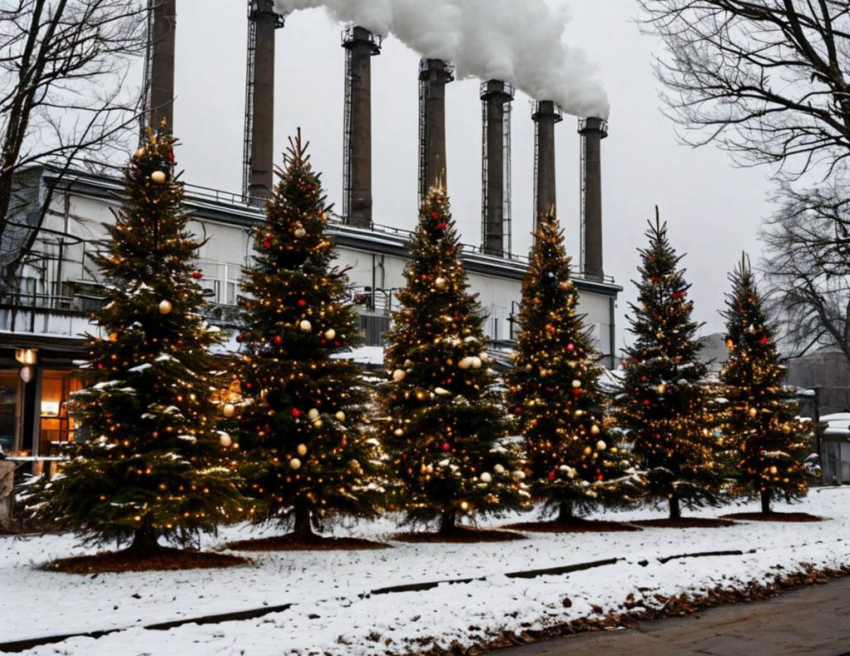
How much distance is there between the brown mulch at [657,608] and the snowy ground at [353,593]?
11 cm

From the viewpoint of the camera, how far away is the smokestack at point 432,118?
50188 mm

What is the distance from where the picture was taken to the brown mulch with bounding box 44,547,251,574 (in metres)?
12.4

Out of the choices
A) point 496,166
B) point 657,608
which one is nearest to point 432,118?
point 496,166

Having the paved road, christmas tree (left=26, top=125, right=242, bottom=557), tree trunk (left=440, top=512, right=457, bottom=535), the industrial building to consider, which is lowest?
the paved road

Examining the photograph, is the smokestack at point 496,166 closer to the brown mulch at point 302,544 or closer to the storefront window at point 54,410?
the storefront window at point 54,410

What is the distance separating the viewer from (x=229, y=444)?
13.7 metres

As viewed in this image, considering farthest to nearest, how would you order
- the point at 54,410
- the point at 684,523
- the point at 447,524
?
the point at 54,410 < the point at 684,523 < the point at 447,524

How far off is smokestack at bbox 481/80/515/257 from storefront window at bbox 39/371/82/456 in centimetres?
A: 2880

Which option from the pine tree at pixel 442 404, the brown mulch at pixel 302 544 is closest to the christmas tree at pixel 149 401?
the brown mulch at pixel 302 544

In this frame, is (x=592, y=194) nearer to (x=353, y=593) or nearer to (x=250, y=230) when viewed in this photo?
(x=250, y=230)

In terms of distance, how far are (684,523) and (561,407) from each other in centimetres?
403

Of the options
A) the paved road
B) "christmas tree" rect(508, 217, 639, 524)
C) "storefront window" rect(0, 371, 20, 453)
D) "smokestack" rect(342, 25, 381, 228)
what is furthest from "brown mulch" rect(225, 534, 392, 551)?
"smokestack" rect(342, 25, 381, 228)

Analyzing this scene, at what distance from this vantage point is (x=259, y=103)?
41812mm

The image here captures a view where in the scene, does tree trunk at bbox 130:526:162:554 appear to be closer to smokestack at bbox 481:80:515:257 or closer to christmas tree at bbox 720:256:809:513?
christmas tree at bbox 720:256:809:513
